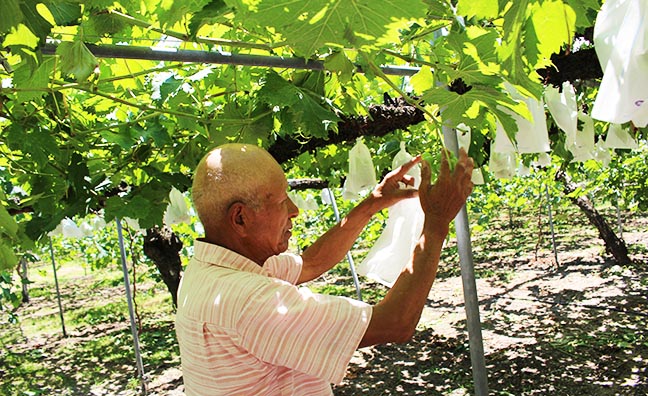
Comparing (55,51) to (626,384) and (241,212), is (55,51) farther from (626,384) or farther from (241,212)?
(626,384)

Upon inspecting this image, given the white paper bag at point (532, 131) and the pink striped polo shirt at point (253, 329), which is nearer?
the pink striped polo shirt at point (253, 329)

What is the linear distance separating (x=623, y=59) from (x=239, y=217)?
93cm

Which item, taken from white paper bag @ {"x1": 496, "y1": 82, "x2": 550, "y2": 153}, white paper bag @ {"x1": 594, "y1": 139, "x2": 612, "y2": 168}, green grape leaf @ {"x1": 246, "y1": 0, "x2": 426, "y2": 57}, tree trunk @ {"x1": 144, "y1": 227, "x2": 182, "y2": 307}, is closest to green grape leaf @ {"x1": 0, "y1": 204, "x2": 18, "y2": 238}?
green grape leaf @ {"x1": 246, "y1": 0, "x2": 426, "y2": 57}

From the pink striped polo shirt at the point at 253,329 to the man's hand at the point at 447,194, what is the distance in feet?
0.94

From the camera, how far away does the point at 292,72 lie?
193 cm

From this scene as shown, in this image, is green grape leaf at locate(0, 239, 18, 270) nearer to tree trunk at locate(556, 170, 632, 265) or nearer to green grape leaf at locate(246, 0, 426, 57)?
green grape leaf at locate(246, 0, 426, 57)

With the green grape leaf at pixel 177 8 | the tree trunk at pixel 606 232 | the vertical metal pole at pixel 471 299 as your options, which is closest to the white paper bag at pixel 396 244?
the vertical metal pole at pixel 471 299

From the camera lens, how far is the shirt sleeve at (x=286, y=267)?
5.78 feet

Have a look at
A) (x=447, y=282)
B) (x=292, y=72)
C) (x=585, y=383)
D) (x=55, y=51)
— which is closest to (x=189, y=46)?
(x=292, y=72)

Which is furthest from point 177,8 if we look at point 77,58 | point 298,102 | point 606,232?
point 606,232

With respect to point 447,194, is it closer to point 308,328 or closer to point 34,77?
point 308,328

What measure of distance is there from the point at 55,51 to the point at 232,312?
0.69 m

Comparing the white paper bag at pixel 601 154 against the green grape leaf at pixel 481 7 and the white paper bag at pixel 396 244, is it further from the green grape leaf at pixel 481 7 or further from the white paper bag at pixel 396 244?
the green grape leaf at pixel 481 7

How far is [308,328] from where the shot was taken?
119 cm
